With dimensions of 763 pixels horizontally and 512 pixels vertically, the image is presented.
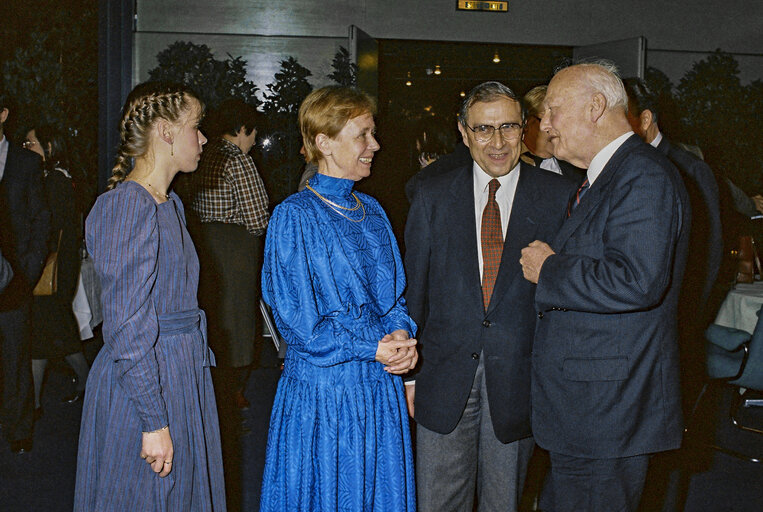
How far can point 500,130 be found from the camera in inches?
89.3

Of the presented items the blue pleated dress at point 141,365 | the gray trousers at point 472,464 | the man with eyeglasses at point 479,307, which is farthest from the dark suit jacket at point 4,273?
the gray trousers at point 472,464

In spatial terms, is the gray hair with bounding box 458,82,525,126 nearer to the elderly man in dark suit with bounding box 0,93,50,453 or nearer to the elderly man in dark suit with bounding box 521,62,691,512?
the elderly man in dark suit with bounding box 521,62,691,512

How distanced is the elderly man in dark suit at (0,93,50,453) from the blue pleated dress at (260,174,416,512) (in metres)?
2.24

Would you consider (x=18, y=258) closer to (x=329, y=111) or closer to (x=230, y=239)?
(x=230, y=239)

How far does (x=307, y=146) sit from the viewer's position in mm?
2168

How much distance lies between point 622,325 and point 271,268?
0.98 meters

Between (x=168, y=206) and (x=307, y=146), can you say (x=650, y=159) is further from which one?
(x=168, y=206)

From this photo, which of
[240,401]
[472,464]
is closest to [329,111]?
[472,464]

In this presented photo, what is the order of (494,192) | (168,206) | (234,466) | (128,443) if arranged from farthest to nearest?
(234,466) → (494,192) → (168,206) → (128,443)

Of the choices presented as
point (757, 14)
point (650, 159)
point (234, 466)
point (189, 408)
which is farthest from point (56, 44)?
point (757, 14)

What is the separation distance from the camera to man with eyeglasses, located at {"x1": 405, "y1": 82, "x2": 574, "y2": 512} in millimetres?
2219

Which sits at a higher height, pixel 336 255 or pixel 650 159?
pixel 650 159

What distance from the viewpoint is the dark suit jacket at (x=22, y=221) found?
3.65 m

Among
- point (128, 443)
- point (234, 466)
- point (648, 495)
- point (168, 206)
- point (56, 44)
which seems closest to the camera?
point (128, 443)
